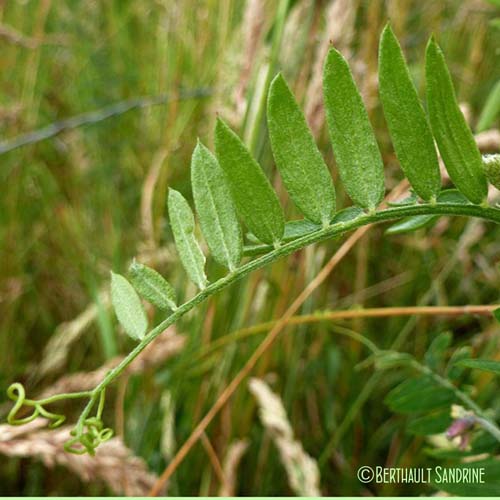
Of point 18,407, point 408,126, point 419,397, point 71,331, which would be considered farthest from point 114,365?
point 408,126

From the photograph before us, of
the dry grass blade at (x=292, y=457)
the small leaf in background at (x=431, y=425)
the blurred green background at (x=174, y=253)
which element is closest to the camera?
the small leaf in background at (x=431, y=425)

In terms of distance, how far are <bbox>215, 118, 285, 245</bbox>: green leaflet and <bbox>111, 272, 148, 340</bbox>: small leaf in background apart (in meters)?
0.08

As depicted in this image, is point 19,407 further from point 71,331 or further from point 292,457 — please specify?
point 71,331

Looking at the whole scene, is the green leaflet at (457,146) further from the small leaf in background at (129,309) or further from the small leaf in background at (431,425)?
the small leaf in background at (431,425)

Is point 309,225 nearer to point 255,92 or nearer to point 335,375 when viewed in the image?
point 255,92

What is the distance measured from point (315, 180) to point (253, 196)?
0.03 meters

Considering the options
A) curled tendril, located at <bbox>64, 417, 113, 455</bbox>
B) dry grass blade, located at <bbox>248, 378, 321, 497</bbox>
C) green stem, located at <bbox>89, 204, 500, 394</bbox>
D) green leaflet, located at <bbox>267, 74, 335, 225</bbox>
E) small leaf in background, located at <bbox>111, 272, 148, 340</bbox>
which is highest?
green leaflet, located at <bbox>267, 74, 335, 225</bbox>

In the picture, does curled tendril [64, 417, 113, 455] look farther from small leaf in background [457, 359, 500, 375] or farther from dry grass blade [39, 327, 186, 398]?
dry grass blade [39, 327, 186, 398]

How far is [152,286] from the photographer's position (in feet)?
1.37

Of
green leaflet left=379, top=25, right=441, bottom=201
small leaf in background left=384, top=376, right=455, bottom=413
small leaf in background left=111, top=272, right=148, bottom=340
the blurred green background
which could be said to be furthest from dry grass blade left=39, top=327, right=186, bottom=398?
green leaflet left=379, top=25, right=441, bottom=201

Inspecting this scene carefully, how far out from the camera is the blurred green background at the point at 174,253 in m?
1.01

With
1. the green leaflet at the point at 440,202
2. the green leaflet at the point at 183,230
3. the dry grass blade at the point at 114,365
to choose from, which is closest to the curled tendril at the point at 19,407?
the green leaflet at the point at 183,230

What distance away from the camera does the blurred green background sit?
3.32 feet

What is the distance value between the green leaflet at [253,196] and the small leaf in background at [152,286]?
2.4 inches
